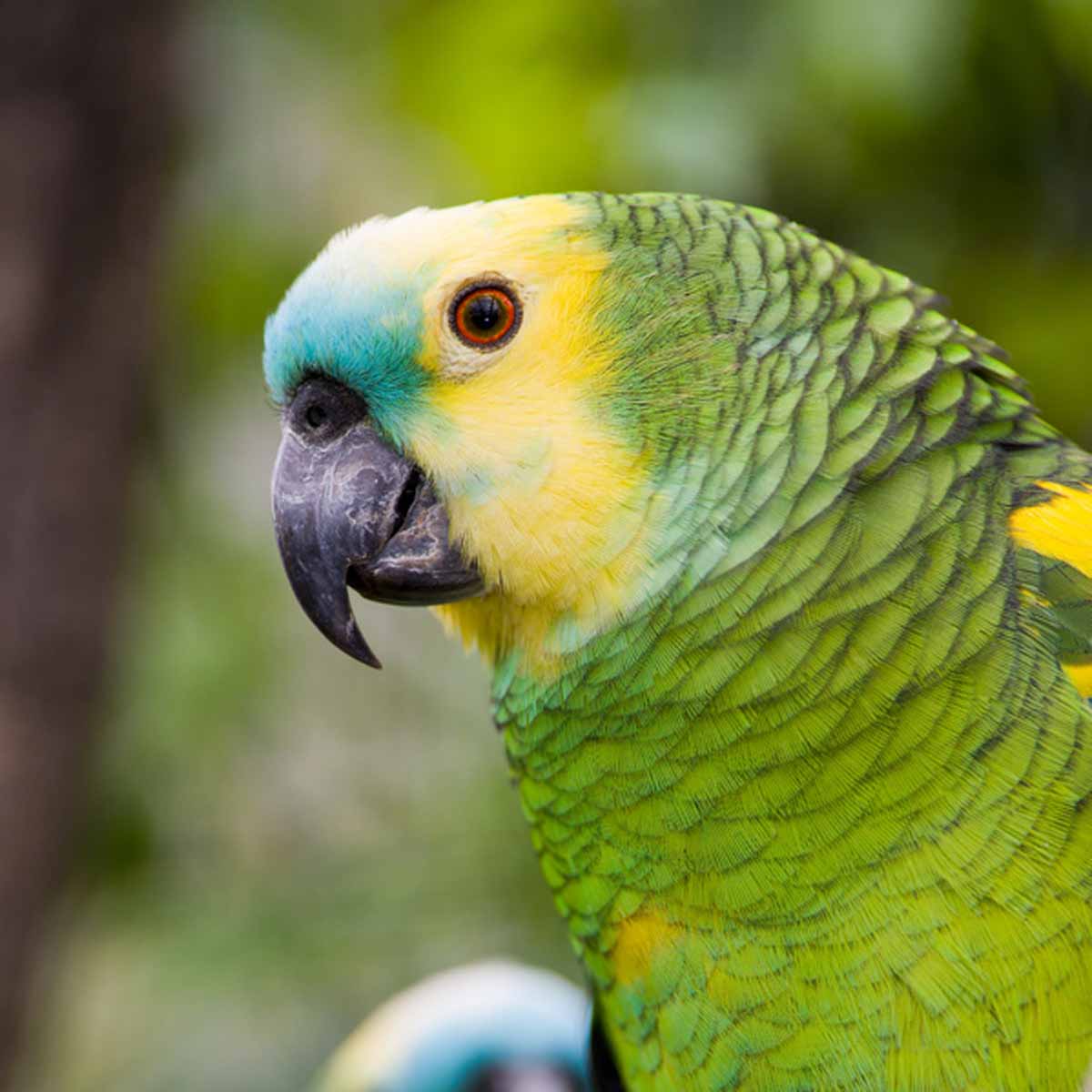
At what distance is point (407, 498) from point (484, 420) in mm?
90

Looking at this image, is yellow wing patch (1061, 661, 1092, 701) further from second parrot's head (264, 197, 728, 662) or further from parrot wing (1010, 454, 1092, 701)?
second parrot's head (264, 197, 728, 662)

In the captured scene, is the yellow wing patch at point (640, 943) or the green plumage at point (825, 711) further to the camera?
the yellow wing patch at point (640, 943)

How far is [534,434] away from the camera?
1.02 metres

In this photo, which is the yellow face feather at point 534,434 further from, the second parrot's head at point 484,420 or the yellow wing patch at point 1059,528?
the yellow wing patch at point 1059,528

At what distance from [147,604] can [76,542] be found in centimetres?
50

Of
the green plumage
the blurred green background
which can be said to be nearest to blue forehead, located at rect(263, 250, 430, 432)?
the green plumage

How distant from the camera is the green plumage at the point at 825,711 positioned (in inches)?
37.3

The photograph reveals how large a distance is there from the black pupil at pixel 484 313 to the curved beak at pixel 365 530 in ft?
0.38

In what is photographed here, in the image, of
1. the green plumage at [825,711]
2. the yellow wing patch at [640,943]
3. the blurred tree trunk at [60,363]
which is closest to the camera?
the green plumage at [825,711]

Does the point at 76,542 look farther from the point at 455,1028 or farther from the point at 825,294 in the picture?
→ the point at 825,294

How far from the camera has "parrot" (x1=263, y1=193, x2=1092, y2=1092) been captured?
0.95 metres

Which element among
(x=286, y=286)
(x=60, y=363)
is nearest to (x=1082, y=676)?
(x=60, y=363)

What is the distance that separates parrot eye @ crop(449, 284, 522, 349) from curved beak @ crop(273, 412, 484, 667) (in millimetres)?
108

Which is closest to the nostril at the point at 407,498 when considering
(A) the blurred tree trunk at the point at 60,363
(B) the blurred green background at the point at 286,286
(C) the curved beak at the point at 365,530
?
(C) the curved beak at the point at 365,530
